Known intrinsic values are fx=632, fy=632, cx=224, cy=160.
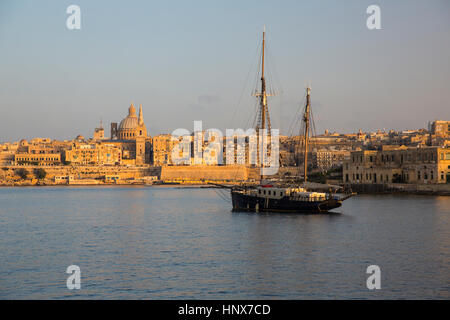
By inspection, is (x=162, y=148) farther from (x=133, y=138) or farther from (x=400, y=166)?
(x=400, y=166)

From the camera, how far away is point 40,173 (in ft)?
382

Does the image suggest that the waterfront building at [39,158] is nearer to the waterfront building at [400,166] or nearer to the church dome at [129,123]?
the church dome at [129,123]

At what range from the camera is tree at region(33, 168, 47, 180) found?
11597cm

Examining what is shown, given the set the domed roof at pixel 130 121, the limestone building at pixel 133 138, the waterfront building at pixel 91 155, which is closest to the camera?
the waterfront building at pixel 91 155

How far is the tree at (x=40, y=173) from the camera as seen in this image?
380ft

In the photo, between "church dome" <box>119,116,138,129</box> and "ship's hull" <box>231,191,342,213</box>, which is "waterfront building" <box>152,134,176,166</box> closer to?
"church dome" <box>119,116,138,129</box>

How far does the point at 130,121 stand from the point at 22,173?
5020 centimetres

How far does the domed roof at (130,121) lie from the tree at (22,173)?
4721cm

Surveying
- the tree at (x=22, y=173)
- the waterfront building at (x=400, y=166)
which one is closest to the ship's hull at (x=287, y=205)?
the waterfront building at (x=400, y=166)

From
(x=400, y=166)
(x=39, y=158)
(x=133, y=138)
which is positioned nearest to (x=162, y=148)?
(x=133, y=138)
